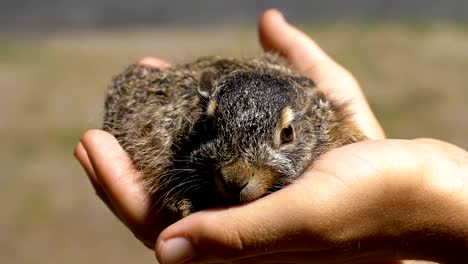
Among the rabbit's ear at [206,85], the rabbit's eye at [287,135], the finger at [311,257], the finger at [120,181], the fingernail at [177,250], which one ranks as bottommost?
the finger at [311,257]

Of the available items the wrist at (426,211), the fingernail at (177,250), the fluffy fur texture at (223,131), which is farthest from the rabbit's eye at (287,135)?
the fingernail at (177,250)

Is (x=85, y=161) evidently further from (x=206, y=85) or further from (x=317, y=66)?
(x=317, y=66)

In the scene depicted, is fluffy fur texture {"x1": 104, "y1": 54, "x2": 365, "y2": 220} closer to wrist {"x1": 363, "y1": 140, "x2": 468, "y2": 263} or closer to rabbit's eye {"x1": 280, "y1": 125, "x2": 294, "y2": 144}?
rabbit's eye {"x1": 280, "y1": 125, "x2": 294, "y2": 144}

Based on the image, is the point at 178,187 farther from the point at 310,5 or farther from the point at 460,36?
the point at 310,5

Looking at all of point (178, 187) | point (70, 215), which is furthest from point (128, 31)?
point (178, 187)

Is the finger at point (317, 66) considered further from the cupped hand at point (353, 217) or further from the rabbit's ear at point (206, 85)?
the cupped hand at point (353, 217)

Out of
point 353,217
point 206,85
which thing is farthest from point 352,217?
point 206,85
